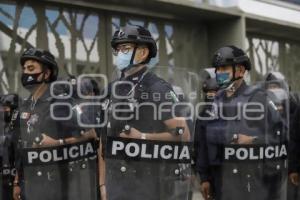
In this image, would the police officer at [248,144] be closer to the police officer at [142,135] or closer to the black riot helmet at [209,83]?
the police officer at [142,135]

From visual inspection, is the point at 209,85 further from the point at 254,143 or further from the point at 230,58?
the point at 254,143

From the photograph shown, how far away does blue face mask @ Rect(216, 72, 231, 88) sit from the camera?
4.21 meters

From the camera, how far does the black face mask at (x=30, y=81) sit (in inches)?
168

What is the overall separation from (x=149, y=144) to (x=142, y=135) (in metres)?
0.06

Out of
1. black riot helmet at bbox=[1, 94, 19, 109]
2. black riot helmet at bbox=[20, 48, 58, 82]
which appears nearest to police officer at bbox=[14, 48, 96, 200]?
black riot helmet at bbox=[20, 48, 58, 82]

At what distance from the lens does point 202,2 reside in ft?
32.7

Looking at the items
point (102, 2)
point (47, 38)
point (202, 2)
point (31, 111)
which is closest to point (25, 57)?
point (31, 111)

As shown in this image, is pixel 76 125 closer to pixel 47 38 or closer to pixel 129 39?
pixel 129 39

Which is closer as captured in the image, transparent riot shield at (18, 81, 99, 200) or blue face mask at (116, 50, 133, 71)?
blue face mask at (116, 50, 133, 71)

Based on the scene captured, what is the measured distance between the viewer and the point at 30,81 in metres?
4.27

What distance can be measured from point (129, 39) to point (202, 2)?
6474 mm

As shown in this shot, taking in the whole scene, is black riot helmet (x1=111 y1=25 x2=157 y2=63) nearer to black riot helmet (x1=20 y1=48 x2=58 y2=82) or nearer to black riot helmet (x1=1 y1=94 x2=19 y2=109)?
black riot helmet (x1=20 y1=48 x2=58 y2=82)

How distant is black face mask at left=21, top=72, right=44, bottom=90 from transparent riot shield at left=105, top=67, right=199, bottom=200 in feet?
2.91

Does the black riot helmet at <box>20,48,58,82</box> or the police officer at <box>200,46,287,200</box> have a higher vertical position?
the black riot helmet at <box>20,48,58,82</box>
